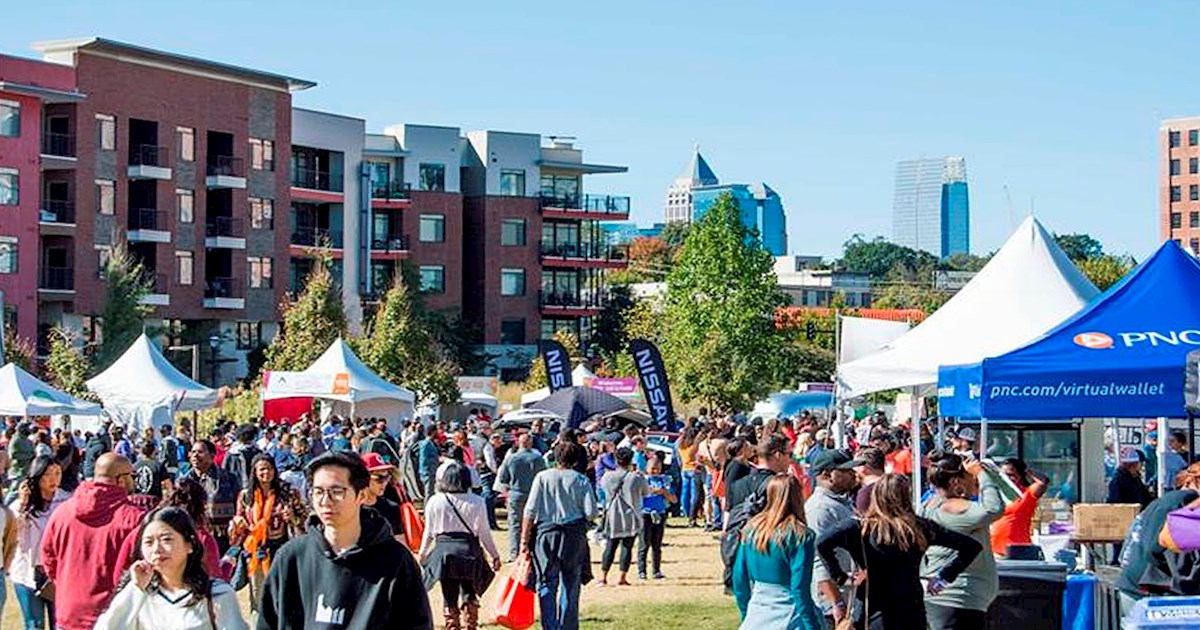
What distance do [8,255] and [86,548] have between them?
58.7m

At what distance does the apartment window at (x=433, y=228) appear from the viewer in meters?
90.9

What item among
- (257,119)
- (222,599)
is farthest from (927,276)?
(222,599)

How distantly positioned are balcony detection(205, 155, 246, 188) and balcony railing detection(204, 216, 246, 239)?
1382 mm

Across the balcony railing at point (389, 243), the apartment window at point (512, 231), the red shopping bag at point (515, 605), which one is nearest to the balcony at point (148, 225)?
the balcony railing at point (389, 243)

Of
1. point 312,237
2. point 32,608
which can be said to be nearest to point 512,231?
point 312,237

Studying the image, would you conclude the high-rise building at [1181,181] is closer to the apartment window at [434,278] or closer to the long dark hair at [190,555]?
the apartment window at [434,278]

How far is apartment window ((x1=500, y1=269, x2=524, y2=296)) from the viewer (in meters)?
93.0

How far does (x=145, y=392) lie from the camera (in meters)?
38.2

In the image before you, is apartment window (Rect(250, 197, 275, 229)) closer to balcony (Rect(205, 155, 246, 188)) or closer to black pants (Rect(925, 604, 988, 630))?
balcony (Rect(205, 155, 246, 188))

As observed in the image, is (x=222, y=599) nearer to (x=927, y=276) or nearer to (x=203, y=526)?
(x=203, y=526)

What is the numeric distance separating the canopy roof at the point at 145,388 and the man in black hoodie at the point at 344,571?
106 feet

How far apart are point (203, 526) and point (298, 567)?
4845 mm

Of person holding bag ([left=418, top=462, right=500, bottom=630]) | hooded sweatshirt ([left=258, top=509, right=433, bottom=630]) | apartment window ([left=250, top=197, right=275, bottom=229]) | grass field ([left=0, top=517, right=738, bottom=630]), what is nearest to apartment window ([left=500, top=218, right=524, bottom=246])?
apartment window ([left=250, top=197, right=275, bottom=229])

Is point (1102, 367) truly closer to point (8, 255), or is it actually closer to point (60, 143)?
point (8, 255)
